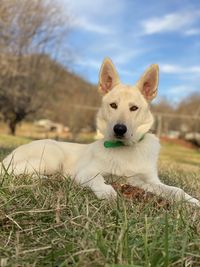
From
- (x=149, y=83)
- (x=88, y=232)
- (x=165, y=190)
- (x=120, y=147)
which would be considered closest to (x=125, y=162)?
(x=120, y=147)

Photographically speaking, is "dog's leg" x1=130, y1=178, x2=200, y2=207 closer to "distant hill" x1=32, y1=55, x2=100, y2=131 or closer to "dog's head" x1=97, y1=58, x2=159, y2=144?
"dog's head" x1=97, y1=58, x2=159, y2=144

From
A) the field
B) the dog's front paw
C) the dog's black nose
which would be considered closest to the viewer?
the field

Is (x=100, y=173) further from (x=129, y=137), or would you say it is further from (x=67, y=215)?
(x=67, y=215)

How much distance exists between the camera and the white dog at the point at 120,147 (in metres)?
3.37

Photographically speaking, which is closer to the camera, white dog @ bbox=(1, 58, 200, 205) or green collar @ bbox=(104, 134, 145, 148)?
white dog @ bbox=(1, 58, 200, 205)

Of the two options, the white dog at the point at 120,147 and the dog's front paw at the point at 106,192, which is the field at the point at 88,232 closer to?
the dog's front paw at the point at 106,192

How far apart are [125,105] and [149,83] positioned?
414mm

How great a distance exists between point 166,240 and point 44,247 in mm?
545

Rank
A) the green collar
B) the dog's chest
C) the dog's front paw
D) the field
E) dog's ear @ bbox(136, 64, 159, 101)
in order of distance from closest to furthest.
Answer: the field → the dog's front paw → the dog's chest → the green collar → dog's ear @ bbox(136, 64, 159, 101)

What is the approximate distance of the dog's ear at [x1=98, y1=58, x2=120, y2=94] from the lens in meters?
3.79

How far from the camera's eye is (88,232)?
1.96 metres

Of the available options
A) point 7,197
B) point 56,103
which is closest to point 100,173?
point 7,197

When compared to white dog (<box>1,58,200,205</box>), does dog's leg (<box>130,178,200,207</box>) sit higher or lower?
lower

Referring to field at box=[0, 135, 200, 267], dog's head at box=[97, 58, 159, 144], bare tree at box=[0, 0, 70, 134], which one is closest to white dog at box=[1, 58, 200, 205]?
dog's head at box=[97, 58, 159, 144]
